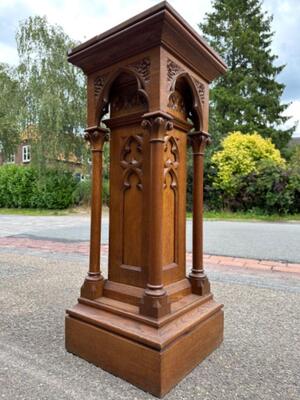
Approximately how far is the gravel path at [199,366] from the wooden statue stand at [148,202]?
0.34 feet

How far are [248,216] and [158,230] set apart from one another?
10.8m

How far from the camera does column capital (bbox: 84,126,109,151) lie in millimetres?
1947

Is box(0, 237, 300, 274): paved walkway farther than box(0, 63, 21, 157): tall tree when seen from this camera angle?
No

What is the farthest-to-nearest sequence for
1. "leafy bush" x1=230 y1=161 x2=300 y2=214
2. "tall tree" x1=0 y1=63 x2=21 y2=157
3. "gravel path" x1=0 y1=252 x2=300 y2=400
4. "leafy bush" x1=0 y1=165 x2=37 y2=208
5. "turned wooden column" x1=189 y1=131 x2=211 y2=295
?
"leafy bush" x1=0 y1=165 x2=37 y2=208, "tall tree" x1=0 y1=63 x2=21 y2=157, "leafy bush" x1=230 y1=161 x2=300 y2=214, "turned wooden column" x1=189 y1=131 x2=211 y2=295, "gravel path" x1=0 y1=252 x2=300 y2=400

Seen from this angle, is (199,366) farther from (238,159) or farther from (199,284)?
(238,159)

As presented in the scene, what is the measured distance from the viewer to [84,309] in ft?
6.36

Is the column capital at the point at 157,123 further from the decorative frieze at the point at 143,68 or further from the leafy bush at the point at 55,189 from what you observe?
the leafy bush at the point at 55,189

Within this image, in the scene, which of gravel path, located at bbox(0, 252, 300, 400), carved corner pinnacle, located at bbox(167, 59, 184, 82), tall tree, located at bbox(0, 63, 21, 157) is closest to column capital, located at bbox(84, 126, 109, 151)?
carved corner pinnacle, located at bbox(167, 59, 184, 82)

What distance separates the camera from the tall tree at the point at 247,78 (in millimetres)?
20406

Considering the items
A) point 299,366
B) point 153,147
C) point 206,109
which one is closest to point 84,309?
point 153,147

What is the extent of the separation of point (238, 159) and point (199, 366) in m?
12.1

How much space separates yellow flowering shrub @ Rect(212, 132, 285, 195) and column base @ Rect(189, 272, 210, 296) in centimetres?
1094

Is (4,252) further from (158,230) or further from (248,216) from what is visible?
(248,216)

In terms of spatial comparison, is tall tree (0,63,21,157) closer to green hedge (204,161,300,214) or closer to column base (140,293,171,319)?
green hedge (204,161,300,214)
